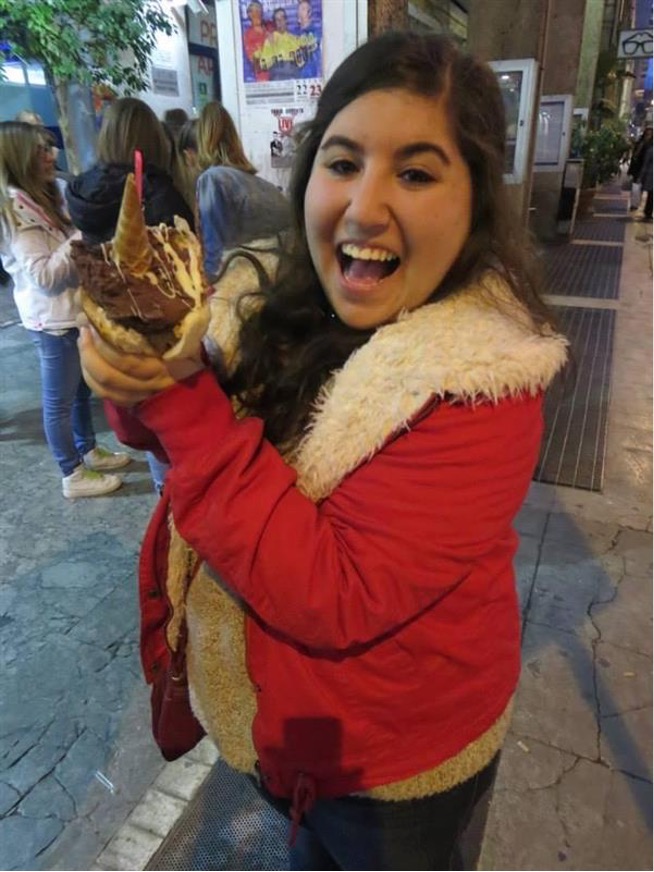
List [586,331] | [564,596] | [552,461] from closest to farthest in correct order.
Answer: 1. [564,596]
2. [552,461]
3. [586,331]

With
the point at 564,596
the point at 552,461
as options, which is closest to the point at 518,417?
the point at 564,596

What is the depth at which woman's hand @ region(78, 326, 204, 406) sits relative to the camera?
875 millimetres

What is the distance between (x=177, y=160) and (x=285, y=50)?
90 centimetres

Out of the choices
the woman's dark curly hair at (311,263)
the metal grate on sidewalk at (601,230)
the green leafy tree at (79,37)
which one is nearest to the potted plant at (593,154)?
the metal grate on sidewalk at (601,230)

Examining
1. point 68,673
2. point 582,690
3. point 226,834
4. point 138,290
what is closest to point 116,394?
point 138,290

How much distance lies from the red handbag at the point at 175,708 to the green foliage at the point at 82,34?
30.9ft

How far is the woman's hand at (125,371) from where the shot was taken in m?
0.88

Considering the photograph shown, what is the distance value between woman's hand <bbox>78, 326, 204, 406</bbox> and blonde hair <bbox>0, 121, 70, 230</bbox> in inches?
126

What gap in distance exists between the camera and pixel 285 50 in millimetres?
3193

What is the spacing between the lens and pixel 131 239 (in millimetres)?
916

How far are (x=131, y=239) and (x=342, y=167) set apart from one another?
38 centimetres

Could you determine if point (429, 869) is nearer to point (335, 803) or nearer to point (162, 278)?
point (335, 803)

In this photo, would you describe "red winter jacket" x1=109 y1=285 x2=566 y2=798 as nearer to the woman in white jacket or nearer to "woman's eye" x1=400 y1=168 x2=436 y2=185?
"woman's eye" x1=400 y1=168 x2=436 y2=185

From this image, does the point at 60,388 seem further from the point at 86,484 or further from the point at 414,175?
the point at 414,175
